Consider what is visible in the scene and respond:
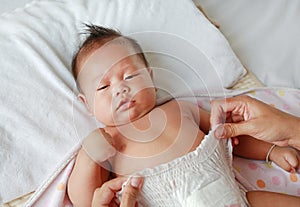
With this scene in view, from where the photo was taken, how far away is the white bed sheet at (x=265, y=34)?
122cm

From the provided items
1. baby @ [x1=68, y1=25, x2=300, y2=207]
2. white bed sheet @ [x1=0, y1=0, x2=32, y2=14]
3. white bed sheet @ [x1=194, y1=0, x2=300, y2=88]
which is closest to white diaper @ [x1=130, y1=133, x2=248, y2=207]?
baby @ [x1=68, y1=25, x2=300, y2=207]

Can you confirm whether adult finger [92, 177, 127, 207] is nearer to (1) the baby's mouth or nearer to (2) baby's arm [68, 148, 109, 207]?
(2) baby's arm [68, 148, 109, 207]

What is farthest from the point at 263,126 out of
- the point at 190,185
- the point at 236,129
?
the point at 190,185

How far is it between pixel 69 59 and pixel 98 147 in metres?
0.33

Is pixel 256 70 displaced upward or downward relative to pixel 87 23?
downward

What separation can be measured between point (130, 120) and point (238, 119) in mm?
238

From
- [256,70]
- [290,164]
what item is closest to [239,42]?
[256,70]

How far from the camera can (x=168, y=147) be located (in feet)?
2.98

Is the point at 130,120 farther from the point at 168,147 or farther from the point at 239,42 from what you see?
the point at 239,42

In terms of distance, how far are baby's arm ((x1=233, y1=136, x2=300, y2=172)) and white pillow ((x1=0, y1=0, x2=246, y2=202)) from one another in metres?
0.15

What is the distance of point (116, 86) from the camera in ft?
3.05

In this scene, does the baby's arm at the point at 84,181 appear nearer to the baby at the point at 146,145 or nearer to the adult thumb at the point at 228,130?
the baby at the point at 146,145

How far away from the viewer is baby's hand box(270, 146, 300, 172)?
3.20ft

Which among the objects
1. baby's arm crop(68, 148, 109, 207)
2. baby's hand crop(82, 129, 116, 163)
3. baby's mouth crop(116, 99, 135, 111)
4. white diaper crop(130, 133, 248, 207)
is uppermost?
baby's mouth crop(116, 99, 135, 111)
